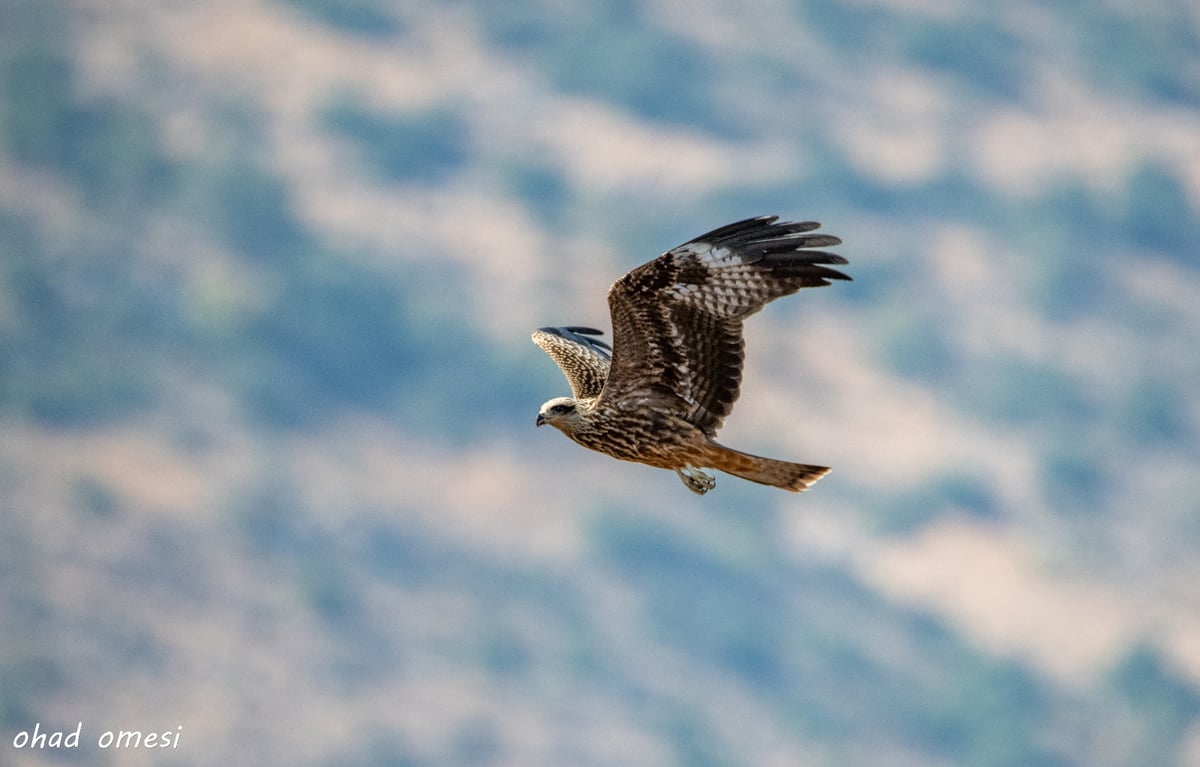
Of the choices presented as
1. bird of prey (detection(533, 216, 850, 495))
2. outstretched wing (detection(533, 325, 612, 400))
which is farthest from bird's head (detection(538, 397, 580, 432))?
outstretched wing (detection(533, 325, 612, 400))

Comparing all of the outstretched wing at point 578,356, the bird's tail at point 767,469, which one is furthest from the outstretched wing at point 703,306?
the outstretched wing at point 578,356

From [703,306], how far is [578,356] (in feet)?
12.2

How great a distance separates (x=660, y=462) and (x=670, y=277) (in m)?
1.82

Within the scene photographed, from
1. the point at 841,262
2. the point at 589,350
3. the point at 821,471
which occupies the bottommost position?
the point at 821,471

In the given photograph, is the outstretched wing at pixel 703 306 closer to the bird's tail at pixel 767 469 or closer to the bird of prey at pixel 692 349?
the bird of prey at pixel 692 349

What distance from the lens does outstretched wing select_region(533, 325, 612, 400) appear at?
55.9 feet

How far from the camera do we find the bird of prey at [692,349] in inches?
542

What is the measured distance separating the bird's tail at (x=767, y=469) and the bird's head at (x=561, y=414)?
1342 mm

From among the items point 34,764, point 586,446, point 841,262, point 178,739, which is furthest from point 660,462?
point 178,739

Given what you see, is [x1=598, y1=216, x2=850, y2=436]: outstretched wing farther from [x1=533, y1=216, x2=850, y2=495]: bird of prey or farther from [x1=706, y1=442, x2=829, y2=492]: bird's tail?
[x1=706, y1=442, x2=829, y2=492]: bird's tail

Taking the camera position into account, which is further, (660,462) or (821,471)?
(660,462)

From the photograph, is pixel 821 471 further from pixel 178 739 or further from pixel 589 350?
pixel 178 739

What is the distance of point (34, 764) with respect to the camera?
73.4 metres

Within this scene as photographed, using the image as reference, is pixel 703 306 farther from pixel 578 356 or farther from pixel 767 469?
pixel 578 356
